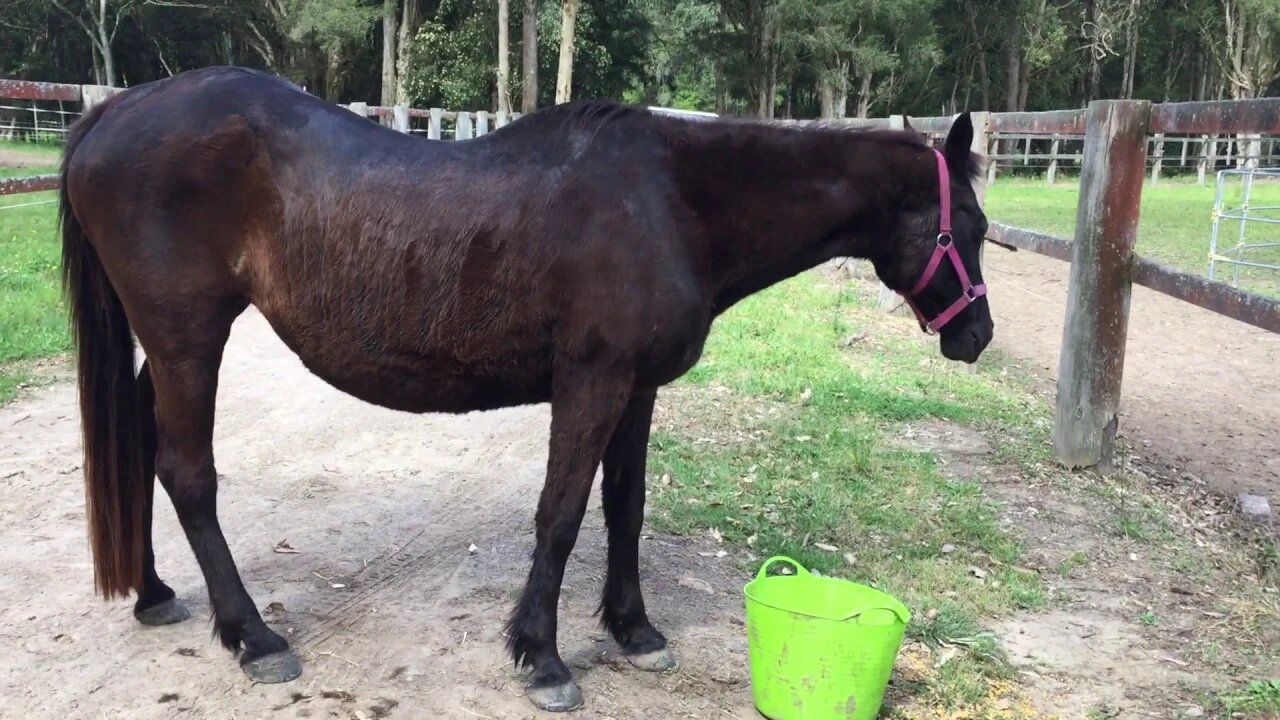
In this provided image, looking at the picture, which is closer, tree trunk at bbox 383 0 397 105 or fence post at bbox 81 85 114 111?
fence post at bbox 81 85 114 111

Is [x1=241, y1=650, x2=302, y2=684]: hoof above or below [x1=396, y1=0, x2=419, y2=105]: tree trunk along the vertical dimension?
below

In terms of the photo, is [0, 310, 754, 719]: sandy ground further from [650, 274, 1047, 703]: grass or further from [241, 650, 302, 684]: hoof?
[650, 274, 1047, 703]: grass

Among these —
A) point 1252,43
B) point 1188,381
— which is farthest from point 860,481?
point 1252,43

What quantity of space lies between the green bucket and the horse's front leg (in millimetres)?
588

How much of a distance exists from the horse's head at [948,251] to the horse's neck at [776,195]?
0.37 ft

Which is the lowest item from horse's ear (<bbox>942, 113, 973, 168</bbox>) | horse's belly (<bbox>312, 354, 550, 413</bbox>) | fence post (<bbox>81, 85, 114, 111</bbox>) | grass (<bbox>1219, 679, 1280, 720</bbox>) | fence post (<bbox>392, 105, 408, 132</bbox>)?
grass (<bbox>1219, 679, 1280, 720</bbox>)

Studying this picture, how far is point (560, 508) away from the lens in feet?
10.0

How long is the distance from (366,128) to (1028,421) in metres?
4.28

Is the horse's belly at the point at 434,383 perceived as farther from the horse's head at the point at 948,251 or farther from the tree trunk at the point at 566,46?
the tree trunk at the point at 566,46

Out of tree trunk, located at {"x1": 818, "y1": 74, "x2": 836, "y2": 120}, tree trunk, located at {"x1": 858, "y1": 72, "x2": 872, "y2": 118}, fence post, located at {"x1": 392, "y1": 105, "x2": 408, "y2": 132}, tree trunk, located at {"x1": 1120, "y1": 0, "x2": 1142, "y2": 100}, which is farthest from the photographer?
tree trunk, located at {"x1": 1120, "y1": 0, "x2": 1142, "y2": 100}

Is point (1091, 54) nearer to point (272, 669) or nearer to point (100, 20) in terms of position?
point (100, 20)

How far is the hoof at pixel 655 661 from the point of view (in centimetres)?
327

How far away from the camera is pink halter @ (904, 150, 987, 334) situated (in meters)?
3.17

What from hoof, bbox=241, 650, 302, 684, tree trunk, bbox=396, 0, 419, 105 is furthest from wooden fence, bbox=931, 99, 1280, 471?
tree trunk, bbox=396, 0, 419, 105
